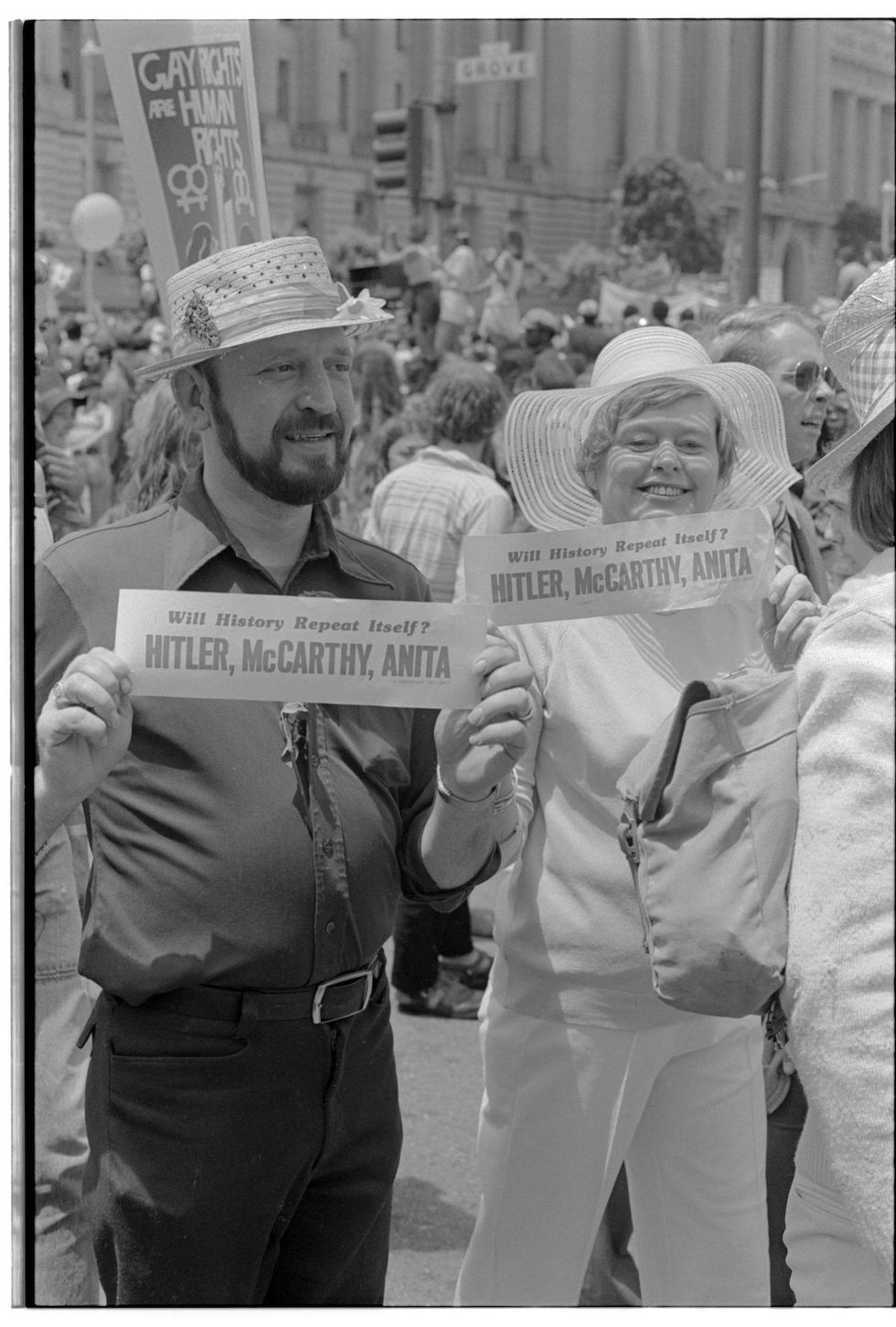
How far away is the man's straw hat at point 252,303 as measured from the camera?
2.40 meters

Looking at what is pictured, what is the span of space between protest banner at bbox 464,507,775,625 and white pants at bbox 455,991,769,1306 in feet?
2.45

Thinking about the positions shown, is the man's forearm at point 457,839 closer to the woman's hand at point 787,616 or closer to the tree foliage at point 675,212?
the woman's hand at point 787,616

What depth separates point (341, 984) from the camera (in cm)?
232

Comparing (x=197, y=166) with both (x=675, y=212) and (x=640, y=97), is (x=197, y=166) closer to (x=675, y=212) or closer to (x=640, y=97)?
(x=640, y=97)

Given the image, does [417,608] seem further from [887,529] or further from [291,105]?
[291,105]

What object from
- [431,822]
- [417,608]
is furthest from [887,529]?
[431,822]

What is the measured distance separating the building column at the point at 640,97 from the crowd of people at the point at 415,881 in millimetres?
39386

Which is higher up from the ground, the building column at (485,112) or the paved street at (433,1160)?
the building column at (485,112)

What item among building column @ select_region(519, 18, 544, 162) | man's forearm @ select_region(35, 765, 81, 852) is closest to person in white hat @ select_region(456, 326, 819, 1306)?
man's forearm @ select_region(35, 765, 81, 852)

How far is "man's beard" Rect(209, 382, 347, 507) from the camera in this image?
237 centimetres

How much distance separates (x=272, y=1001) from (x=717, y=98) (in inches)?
1586

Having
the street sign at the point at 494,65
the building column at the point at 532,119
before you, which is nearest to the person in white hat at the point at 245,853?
the street sign at the point at 494,65

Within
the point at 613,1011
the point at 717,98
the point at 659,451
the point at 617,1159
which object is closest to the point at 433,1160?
the point at 617,1159

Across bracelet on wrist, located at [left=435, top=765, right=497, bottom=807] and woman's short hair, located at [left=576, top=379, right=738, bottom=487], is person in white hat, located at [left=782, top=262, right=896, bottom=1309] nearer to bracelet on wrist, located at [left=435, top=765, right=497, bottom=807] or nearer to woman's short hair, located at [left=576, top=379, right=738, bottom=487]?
bracelet on wrist, located at [left=435, top=765, right=497, bottom=807]
